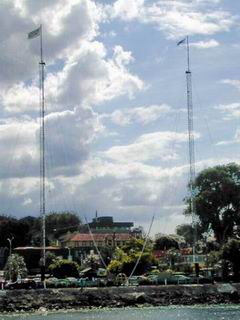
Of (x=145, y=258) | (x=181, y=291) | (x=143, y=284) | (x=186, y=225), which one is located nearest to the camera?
(x=181, y=291)

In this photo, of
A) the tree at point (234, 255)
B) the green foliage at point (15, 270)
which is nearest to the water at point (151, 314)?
the tree at point (234, 255)

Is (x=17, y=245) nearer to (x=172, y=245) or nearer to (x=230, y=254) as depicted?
(x=172, y=245)

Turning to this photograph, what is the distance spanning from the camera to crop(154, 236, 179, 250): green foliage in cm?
18112

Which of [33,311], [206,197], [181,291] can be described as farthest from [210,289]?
[206,197]

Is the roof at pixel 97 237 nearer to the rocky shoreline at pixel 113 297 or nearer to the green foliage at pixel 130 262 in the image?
the green foliage at pixel 130 262

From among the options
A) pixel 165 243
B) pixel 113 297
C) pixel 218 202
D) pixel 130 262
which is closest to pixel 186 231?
pixel 165 243

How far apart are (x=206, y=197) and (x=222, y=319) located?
266 ft

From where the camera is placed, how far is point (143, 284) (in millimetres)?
93438

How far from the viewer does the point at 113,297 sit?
79562 millimetres

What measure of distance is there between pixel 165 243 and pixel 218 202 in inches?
1792

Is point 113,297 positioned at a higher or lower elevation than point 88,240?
lower

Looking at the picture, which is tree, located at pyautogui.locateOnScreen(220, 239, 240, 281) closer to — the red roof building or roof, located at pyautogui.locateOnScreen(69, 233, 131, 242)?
the red roof building

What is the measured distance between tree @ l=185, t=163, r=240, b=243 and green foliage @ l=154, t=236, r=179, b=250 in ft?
130

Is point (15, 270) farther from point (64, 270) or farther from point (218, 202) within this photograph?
point (218, 202)
